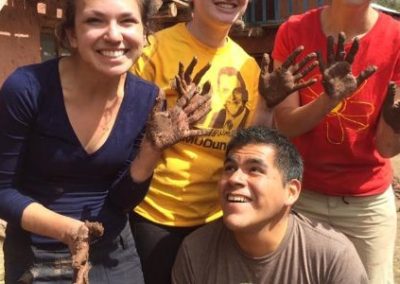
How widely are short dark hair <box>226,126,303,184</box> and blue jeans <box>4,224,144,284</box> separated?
58 centimetres

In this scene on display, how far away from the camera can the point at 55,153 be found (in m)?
2.00

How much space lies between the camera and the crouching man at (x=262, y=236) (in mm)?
2303

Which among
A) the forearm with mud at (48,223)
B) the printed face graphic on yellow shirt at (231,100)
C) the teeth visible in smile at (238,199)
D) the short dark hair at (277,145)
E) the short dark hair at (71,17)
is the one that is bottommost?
the teeth visible in smile at (238,199)

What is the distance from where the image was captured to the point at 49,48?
269 inches

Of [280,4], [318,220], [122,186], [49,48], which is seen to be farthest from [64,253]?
[280,4]

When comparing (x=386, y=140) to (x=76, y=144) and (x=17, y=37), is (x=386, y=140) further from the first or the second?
(x=17, y=37)

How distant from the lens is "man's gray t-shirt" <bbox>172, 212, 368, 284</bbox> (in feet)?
7.56

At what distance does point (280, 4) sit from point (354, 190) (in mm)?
8079

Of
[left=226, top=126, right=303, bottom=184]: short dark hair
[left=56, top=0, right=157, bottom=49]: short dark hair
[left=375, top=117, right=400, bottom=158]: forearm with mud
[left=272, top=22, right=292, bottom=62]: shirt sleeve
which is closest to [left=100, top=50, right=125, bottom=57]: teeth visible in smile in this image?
[left=56, top=0, right=157, bottom=49]: short dark hair

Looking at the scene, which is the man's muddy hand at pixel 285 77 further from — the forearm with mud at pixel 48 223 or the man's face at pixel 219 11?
the forearm with mud at pixel 48 223

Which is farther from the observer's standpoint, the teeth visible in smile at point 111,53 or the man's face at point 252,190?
the man's face at point 252,190

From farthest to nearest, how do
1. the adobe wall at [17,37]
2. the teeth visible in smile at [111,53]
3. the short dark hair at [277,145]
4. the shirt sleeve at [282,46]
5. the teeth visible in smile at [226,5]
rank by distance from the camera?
the adobe wall at [17,37]
the shirt sleeve at [282,46]
the teeth visible in smile at [226,5]
the short dark hair at [277,145]
the teeth visible in smile at [111,53]

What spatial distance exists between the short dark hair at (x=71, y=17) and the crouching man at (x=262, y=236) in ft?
2.00

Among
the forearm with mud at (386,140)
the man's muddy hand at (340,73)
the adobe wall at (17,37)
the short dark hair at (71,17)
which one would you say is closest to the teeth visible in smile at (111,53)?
the short dark hair at (71,17)
